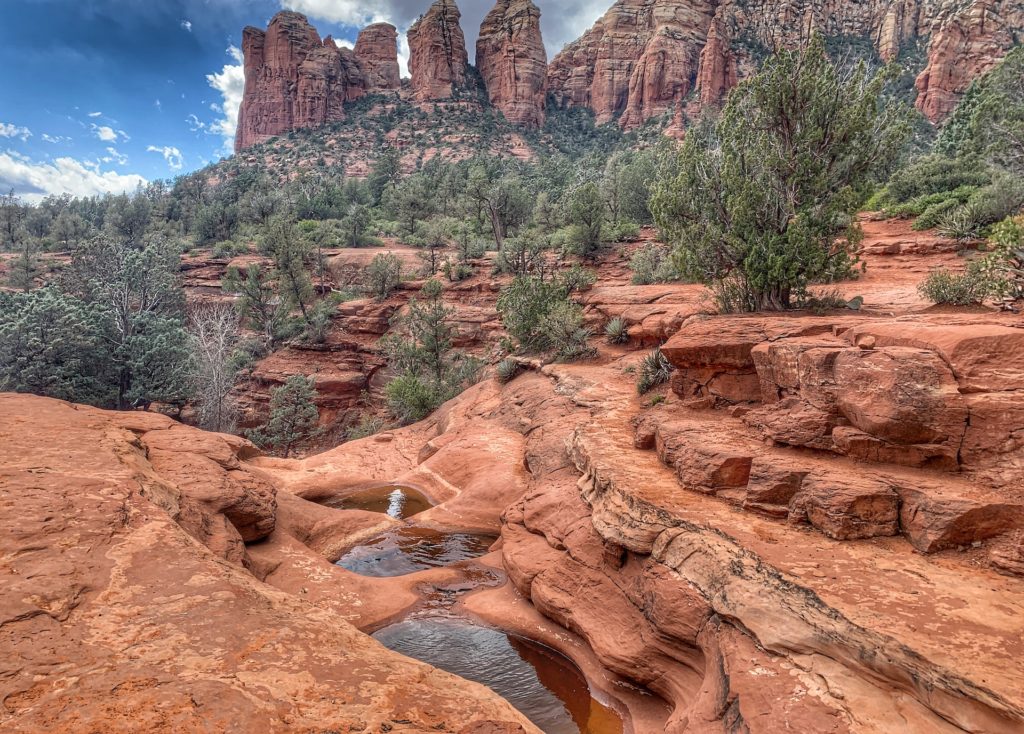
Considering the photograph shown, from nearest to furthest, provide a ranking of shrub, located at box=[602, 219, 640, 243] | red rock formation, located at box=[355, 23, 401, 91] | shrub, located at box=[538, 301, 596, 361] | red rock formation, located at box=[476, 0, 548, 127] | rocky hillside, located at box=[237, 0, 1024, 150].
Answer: shrub, located at box=[538, 301, 596, 361]
shrub, located at box=[602, 219, 640, 243]
rocky hillside, located at box=[237, 0, 1024, 150]
red rock formation, located at box=[476, 0, 548, 127]
red rock formation, located at box=[355, 23, 401, 91]

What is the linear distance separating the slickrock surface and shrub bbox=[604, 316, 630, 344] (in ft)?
41.1

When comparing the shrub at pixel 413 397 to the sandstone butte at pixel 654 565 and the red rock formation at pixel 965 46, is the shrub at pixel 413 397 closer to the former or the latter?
the sandstone butte at pixel 654 565

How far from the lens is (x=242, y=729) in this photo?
288 cm

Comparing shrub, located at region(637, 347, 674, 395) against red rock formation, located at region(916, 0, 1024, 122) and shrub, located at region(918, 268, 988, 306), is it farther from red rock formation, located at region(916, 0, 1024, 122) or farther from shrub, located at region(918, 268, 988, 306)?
red rock formation, located at region(916, 0, 1024, 122)

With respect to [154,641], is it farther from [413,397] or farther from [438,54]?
[438,54]

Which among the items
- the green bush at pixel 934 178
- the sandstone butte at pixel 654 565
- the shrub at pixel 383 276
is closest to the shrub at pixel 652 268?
the green bush at pixel 934 178

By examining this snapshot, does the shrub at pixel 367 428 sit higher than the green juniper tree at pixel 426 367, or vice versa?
the green juniper tree at pixel 426 367

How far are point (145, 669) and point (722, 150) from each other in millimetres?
12506

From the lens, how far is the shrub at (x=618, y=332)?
15.8m

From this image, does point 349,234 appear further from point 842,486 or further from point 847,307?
point 842,486

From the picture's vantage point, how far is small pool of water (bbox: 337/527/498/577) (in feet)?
30.7

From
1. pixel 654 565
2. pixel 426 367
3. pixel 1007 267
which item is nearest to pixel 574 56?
pixel 426 367

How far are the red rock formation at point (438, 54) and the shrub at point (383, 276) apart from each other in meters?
56.8

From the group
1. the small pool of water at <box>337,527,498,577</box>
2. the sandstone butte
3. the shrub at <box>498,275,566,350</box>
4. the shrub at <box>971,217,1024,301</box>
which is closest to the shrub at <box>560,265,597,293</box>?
the shrub at <box>498,275,566,350</box>
